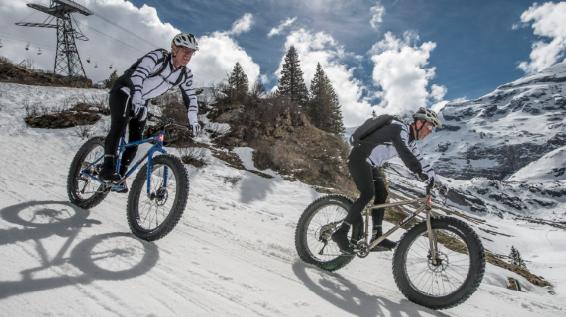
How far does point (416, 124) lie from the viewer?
5527 millimetres

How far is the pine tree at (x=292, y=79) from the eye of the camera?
188 ft

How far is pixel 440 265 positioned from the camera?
4.66 metres

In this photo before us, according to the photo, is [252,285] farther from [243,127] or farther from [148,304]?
[243,127]

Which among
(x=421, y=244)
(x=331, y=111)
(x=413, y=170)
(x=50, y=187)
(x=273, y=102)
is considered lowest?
(x=50, y=187)

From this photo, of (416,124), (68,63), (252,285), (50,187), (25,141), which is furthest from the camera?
(68,63)

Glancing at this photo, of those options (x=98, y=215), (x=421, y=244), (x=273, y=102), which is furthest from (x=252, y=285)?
(x=273, y=102)

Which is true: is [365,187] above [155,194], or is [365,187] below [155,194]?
above

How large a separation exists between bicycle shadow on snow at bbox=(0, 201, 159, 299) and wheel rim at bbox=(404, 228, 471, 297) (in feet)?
10.8

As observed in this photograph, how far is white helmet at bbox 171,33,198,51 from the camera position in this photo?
544 centimetres

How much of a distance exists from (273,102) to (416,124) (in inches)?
794

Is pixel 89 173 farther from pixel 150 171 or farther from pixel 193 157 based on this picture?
pixel 193 157

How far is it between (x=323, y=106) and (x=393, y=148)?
48.0 m

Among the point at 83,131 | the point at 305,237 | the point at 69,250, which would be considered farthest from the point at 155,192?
the point at 83,131

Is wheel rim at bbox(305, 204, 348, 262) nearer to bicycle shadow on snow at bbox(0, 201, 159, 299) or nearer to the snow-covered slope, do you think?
the snow-covered slope
